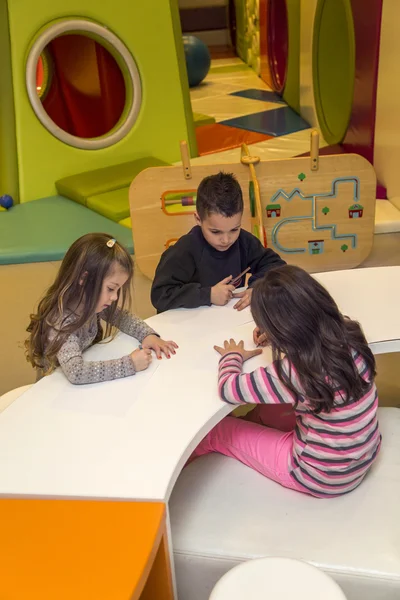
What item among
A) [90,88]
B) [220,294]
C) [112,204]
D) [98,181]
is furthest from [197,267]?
[90,88]

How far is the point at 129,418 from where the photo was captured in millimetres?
1303

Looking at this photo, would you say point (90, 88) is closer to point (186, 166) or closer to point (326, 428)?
point (186, 166)

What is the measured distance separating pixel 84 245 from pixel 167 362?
34 centimetres

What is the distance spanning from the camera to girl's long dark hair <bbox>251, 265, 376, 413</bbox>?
1276mm

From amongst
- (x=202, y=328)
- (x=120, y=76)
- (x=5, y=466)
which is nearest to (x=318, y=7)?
(x=120, y=76)

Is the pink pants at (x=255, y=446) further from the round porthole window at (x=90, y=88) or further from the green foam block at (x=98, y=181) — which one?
the round porthole window at (x=90, y=88)

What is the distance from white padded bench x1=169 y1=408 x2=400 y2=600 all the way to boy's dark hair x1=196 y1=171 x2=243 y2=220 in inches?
29.8

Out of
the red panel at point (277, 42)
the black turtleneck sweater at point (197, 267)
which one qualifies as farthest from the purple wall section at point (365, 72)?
the red panel at point (277, 42)

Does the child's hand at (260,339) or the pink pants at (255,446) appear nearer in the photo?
the pink pants at (255,446)

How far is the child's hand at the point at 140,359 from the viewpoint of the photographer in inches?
57.4

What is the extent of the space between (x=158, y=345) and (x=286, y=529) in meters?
0.52

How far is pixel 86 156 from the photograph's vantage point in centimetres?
379

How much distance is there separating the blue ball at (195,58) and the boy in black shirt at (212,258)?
4.69 m

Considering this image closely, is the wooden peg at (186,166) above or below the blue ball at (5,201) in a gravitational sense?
above
